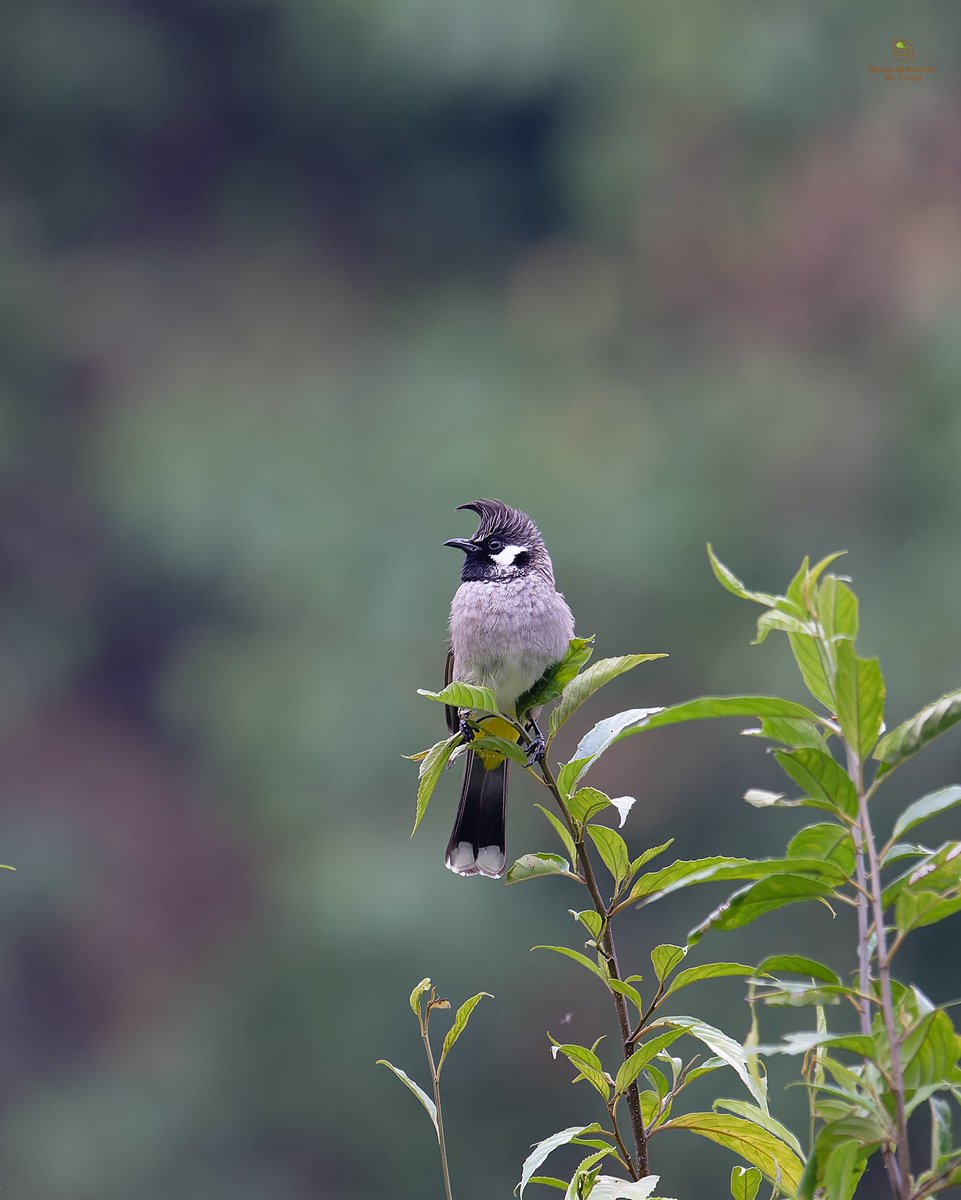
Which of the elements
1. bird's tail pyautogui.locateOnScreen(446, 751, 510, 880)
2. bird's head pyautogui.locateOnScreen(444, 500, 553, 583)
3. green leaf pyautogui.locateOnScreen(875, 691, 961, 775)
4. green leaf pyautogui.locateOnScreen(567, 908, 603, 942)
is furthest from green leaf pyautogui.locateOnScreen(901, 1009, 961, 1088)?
bird's head pyautogui.locateOnScreen(444, 500, 553, 583)

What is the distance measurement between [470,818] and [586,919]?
1.49 metres

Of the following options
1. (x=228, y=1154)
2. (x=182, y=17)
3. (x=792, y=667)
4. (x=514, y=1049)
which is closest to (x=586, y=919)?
(x=792, y=667)

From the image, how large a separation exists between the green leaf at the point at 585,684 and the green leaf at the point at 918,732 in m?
0.30

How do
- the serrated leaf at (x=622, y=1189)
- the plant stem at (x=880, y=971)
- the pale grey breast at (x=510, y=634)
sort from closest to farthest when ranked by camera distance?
the plant stem at (x=880, y=971)
the serrated leaf at (x=622, y=1189)
the pale grey breast at (x=510, y=634)

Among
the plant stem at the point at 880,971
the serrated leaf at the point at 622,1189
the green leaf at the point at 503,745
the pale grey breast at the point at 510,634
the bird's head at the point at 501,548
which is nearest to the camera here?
the plant stem at the point at 880,971

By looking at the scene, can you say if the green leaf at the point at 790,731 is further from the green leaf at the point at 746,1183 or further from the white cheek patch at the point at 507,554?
the white cheek patch at the point at 507,554

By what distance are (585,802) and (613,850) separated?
0.07m

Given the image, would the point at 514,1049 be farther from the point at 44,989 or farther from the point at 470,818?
the point at 470,818

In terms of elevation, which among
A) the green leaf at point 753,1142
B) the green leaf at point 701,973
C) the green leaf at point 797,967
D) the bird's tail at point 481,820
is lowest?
the green leaf at point 753,1142

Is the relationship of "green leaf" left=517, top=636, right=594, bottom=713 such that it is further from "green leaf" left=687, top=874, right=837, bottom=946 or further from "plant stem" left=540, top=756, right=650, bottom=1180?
"green leaf" left=687, top=874, right=837, bottom=946

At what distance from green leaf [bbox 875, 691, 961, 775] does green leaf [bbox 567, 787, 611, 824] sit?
239mm

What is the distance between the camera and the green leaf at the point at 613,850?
1.00 meters

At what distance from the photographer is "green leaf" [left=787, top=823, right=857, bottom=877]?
0.76 meters

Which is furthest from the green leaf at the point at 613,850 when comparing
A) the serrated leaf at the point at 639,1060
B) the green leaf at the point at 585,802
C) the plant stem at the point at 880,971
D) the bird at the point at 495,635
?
the bird at the point at 495,635
